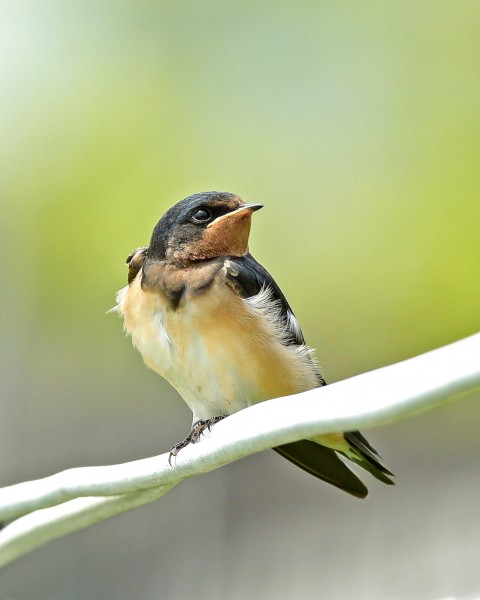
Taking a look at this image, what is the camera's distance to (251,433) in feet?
2.60

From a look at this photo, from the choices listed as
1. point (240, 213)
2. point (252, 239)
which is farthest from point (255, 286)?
point (252, 239)

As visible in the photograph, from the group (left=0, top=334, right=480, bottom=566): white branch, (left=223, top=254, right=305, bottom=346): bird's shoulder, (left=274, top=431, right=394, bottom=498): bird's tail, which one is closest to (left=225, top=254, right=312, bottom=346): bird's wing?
(left=223, top=254, right=305, bottom=346): bird's shoulder

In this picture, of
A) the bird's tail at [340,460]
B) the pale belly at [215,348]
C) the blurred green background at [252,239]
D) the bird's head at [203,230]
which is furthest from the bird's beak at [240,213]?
the blurred green background at [252,239]

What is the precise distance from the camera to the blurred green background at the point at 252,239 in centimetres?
281

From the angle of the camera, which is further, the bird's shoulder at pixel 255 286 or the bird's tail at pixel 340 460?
the bird's shoulder at pixel 255 286

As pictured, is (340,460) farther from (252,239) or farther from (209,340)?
(252,239)

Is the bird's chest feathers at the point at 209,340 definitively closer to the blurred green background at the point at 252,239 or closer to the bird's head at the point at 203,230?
the bird's head at the point at 203,230

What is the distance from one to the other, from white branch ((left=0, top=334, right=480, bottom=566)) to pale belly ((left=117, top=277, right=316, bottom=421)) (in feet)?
1.94

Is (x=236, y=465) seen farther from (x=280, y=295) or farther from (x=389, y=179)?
(x=389, y=179)

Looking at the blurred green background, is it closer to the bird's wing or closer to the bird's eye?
the bird's wing

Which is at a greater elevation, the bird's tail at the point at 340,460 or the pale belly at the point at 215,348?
the pale belly at the point at 215,348

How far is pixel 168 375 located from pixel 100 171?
11.9ft

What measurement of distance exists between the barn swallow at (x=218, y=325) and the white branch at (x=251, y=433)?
0.55m

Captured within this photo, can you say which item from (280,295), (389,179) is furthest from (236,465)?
(389,179)
